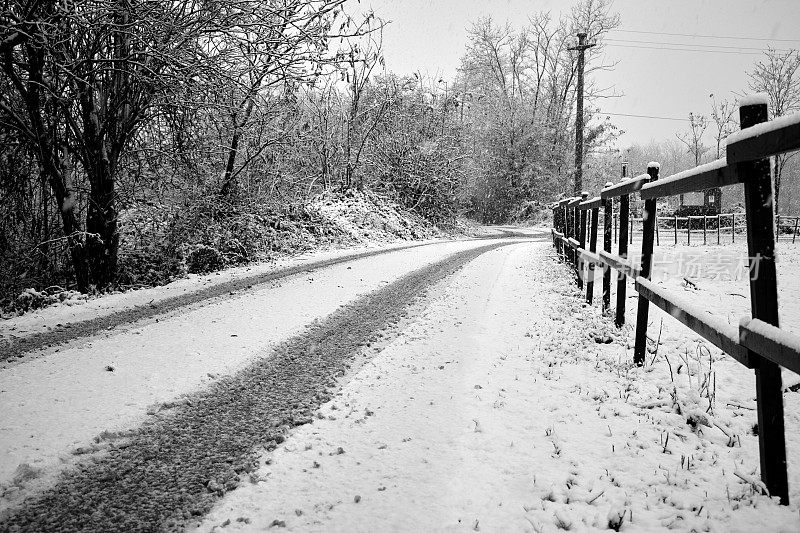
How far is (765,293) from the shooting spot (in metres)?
2.13

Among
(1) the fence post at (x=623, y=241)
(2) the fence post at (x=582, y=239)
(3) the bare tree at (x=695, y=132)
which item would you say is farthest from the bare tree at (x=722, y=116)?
(1) the fence post at (x=623, y=241)

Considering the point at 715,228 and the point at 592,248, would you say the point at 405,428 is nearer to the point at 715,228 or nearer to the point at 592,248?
the point at 592,248

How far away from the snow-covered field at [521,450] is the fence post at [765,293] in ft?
0.62

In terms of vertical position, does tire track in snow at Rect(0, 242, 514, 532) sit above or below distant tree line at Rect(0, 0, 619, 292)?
below

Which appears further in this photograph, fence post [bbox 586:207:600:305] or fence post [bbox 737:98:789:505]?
fence post [bbox 586:207:600:305]

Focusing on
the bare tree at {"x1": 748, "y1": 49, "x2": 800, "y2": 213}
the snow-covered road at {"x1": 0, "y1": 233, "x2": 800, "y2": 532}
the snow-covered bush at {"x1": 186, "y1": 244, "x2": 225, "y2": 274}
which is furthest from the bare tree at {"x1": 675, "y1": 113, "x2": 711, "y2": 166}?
the snow-covered road at {"x1": 0, "y1": 233, "x2": 800, "y2": 532}

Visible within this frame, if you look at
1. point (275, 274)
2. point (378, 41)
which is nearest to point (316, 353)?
point (275, 274)

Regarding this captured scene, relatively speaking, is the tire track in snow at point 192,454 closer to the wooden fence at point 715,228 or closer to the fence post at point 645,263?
the fence post at point 645,263

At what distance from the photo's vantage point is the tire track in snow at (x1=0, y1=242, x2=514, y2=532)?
2107mm

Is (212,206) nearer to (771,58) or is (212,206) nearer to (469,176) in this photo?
(469,176)

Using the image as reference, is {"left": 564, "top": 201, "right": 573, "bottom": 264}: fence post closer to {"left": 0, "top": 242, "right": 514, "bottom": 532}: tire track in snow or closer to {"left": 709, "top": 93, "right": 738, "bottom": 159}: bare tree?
{"left": 0, "top": 242, "right": 514, "bottom": 532}: tire track in snow

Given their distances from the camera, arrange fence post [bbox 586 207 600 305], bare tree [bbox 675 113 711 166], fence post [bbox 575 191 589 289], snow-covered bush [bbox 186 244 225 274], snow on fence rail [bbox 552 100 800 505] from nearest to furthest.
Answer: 1. snow on fence rail [bbox 552 100 800 505]
2. fence post [bbox 586 207 600 305]
3. fence post [bbox 575 191 589 289]
4. snow-covered bush [bbox 186 244 225 274]
5. bare tree [bbox 675 113 711 166]

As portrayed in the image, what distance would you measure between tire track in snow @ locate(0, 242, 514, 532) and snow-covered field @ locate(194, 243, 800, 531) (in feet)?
0.55

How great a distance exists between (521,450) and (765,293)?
155 cm
